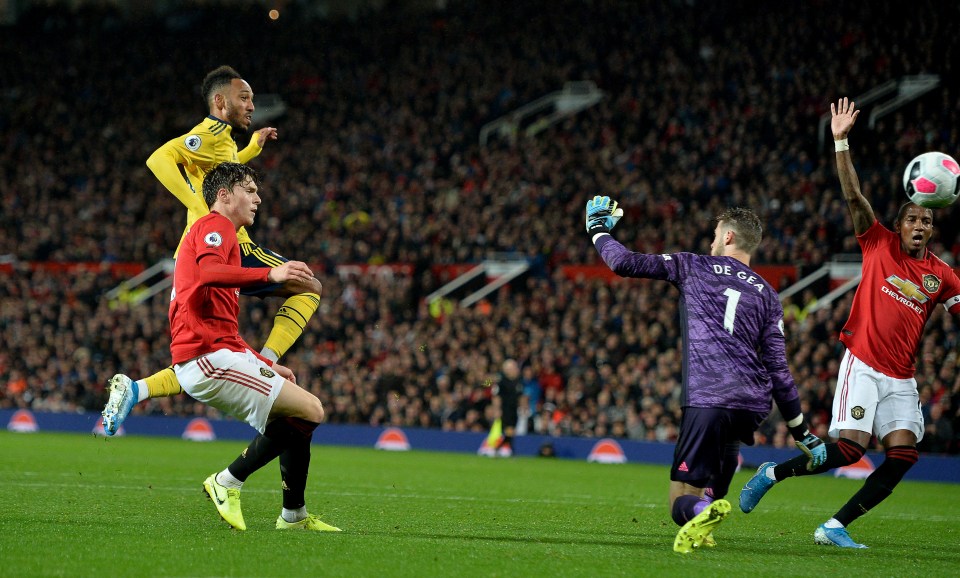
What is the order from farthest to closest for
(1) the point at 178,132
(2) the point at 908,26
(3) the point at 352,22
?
(3) the point at 352,22 < (1) the point at 178,132 < (2) the point at 908,26

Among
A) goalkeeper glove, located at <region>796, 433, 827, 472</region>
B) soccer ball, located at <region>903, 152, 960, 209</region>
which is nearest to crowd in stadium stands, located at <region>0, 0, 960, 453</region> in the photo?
soccer ball, located at <region>903, 152, 960, 209</region>

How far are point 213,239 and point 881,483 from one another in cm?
484

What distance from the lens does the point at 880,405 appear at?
7961 millimetres

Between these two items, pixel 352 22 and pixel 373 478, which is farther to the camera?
pixel 352 22

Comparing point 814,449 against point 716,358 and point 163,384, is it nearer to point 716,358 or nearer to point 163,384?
point 716,358

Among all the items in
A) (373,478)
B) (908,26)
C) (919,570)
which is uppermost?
(908,26)

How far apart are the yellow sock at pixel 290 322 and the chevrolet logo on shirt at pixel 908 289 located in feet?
13.7

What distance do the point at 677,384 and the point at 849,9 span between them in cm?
1202

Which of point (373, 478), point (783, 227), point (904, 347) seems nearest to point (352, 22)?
point (783, 227)

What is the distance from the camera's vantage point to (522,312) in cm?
2331

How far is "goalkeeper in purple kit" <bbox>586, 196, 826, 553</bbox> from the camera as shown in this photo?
6766 millimetres

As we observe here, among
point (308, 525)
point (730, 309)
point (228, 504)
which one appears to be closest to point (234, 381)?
point (228, 504)

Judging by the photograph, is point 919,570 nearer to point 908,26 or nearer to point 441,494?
point 441,494

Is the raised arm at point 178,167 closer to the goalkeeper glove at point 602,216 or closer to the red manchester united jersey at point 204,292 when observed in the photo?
the red manchester united jersey at point 204,292
